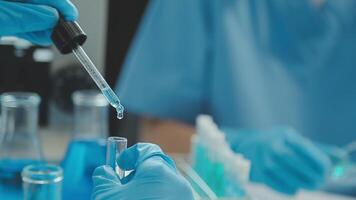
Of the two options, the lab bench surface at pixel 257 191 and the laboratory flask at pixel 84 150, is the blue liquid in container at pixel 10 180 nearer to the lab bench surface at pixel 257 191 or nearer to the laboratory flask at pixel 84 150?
the laboratory flask at pixel 84 150

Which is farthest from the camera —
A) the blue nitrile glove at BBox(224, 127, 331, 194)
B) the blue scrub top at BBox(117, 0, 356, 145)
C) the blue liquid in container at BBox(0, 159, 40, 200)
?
the blue scrub top at BBox(117, 0, 356, 145)

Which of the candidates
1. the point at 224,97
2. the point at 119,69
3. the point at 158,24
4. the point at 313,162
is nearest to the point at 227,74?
the point at 224,97

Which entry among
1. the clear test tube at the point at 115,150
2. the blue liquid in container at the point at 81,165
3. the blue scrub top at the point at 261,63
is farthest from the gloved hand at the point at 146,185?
the blue scrub top at the point at 261,63

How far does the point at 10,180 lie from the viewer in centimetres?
53

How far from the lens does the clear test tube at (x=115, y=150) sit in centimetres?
40

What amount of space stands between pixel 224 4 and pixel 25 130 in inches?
21.7

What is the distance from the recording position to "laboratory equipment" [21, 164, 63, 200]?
1.40ft

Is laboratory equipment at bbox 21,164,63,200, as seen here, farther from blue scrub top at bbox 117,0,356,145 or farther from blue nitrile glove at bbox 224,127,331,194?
blue scrub top at bbox 117,0,356,145

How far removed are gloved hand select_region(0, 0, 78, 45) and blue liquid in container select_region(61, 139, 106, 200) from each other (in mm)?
151

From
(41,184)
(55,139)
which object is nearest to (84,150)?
(41,184)

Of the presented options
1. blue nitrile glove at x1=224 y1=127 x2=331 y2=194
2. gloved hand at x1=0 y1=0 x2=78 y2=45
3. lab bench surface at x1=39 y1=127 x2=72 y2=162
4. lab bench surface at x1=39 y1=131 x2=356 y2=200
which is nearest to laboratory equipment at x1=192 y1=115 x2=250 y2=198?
lab bench surface at x1=39 y1=131 x2=356 y2=200

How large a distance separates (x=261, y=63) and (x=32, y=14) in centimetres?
65

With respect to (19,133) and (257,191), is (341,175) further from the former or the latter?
(19,133)

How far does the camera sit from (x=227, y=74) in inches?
39.9
